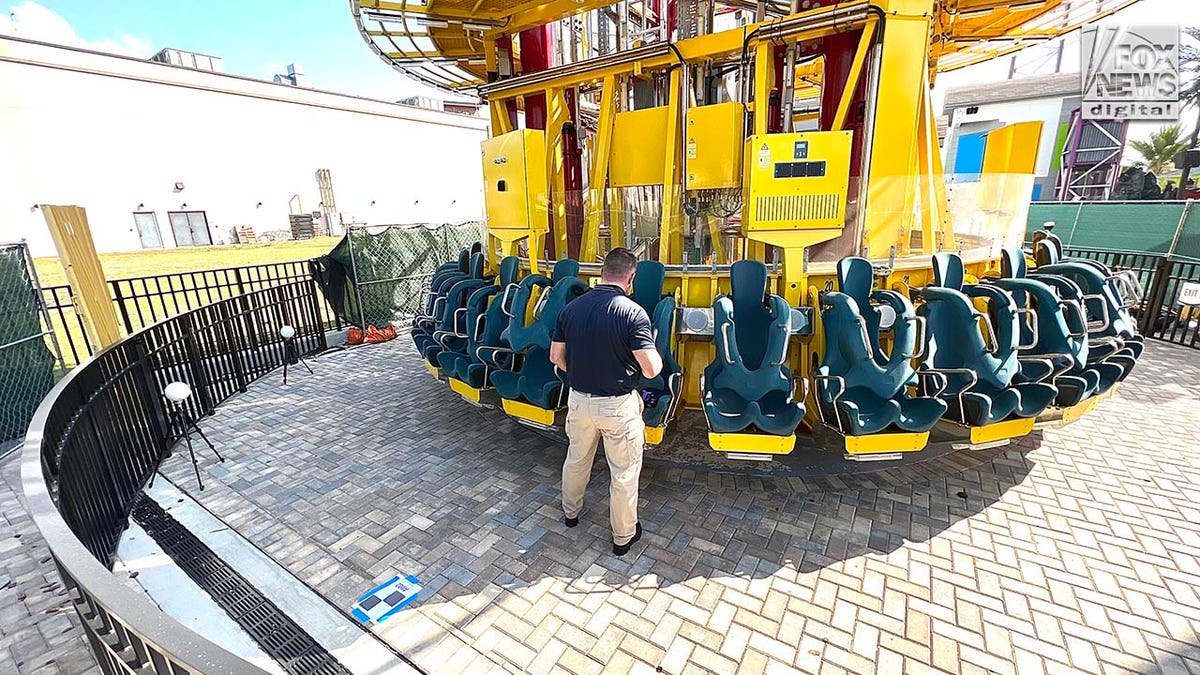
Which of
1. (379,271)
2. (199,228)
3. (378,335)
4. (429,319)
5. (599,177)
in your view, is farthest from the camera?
(199,228)

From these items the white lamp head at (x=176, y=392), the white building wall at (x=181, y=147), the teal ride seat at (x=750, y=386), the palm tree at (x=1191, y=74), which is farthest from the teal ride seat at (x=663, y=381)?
the palm tree at (x=1191, y=74)

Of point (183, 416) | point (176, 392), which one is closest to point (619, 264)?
point (176, 392)

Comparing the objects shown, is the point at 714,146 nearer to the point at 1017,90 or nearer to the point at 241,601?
the point at 241,601

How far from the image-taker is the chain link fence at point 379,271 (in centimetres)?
824

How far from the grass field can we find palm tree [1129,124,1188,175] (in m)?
41.4

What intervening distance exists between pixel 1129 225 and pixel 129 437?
1513cm

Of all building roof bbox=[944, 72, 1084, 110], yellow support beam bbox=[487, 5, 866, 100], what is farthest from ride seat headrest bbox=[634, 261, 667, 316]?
building roof bbox=[944, 72, 1084, 110]

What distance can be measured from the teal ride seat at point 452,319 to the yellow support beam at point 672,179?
1905 mm

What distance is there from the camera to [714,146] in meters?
4.70

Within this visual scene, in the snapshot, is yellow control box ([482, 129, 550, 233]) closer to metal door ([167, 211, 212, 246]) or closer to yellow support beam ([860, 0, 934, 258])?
yellow support beam ([860, 0, 934, 258])

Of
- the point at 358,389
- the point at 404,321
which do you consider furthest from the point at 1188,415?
the point at 404,321

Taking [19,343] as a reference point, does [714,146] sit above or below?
above

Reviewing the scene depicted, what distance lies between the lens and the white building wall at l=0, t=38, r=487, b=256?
18781 millimetres

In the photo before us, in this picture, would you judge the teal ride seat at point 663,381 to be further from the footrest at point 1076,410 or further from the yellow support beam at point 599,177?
the footrest at point 1076,410
